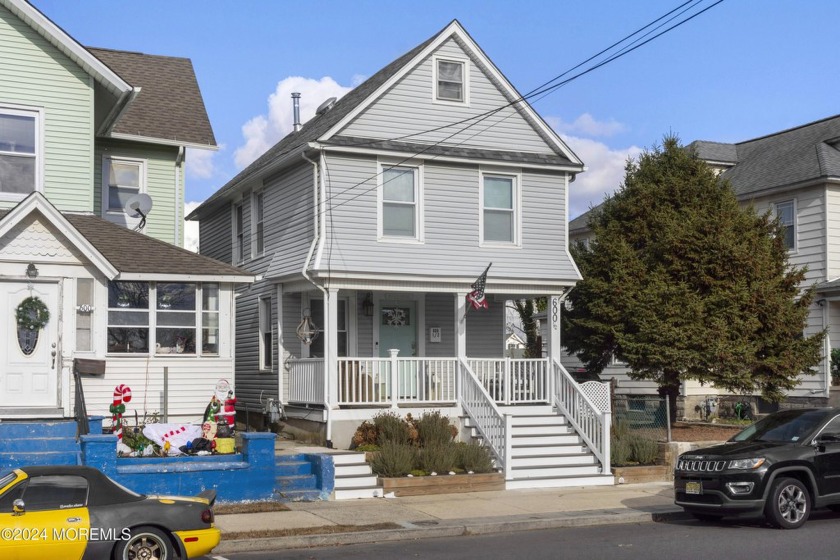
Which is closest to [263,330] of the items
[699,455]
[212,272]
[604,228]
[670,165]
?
[212,272]

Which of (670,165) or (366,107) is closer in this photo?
(366,107)

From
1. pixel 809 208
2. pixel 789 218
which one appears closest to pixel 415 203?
pixel 809 208

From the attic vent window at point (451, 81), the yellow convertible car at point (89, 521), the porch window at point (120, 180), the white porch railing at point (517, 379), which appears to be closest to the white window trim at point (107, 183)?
the porch window at point (120, 180)

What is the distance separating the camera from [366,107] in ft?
67.2

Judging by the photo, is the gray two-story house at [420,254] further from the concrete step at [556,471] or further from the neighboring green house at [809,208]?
the neighboring green house at [809,208]

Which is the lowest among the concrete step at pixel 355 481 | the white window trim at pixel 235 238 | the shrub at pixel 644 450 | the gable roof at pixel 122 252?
the concrete step at pixel 355 481

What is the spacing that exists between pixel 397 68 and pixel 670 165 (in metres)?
7.07

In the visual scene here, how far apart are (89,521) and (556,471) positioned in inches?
413

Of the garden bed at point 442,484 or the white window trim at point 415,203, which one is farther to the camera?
the white window trim at point 415,203

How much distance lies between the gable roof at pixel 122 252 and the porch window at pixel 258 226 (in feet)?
13.6

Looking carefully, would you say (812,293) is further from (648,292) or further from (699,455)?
(699,455)

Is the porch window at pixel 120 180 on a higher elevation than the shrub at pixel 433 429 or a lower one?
higher

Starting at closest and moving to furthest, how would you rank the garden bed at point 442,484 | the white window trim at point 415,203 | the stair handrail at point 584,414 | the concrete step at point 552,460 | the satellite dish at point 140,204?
the garden bed at point 442,484 < the concrete step at point 552,460 < the stair handrail at point 584,414 < the white window trim at point 415,203 < the satellite dish at point 140,204

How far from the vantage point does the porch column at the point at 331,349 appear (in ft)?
62.7
